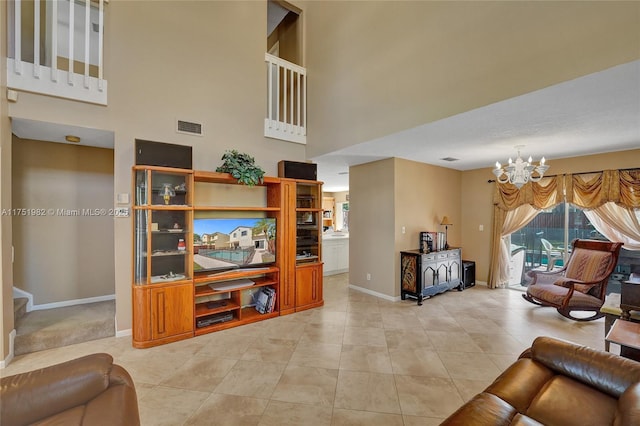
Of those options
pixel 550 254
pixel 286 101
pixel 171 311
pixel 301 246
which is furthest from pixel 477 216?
pixel 171 311

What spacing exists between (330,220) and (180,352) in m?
7.31

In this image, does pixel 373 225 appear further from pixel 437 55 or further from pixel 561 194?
pixel 561 194

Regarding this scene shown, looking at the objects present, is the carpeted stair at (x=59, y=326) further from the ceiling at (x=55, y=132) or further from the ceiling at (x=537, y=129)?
the ceiling at (x=537, y=129)

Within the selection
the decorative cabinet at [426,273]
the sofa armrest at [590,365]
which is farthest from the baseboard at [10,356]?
the decorative cabinet at [426,273]

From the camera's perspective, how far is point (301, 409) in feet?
6.79

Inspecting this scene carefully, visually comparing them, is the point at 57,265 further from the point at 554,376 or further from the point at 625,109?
the point at 625,109

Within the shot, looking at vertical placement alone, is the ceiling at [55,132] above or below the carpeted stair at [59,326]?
above

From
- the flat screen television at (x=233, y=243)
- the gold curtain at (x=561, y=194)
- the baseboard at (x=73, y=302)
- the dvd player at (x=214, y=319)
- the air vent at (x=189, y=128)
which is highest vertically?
the air vent at (x=189, y=128)

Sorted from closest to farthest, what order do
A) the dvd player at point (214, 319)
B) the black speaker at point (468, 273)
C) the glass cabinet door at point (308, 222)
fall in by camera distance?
the dvd player at point (214, 319) < the glass cabinet door at point (308, 222) < the black speaker at point (468, 273)

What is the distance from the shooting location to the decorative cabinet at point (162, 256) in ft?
9.95

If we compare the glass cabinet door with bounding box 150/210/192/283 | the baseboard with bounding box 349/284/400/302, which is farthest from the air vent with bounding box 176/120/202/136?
the baseboard with bounding box 349/284/400/302

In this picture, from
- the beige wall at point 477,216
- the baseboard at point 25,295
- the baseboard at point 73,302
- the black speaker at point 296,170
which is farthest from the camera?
the beige wall at point 477,216

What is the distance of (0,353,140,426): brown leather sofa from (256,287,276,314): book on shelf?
2.45 metres

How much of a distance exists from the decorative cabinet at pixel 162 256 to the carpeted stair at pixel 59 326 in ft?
2.28
